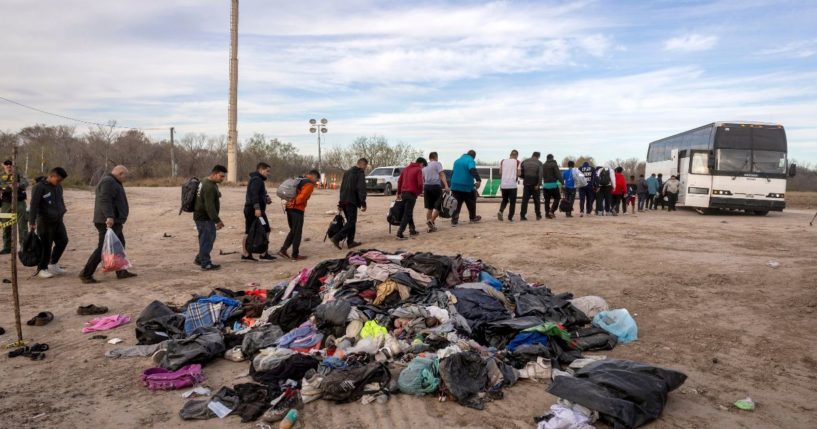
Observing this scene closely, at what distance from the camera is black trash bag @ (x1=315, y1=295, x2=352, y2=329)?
537 cm

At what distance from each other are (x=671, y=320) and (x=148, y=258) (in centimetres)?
915

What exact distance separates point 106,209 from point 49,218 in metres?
1.06

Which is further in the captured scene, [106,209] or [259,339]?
[106,209]

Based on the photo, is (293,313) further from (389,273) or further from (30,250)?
(30,250)

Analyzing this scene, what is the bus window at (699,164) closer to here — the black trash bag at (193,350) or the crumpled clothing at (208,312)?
the crumpled clothing at (208,312)

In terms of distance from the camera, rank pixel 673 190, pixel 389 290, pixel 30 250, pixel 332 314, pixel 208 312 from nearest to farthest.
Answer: pixel 332 314
pixel 389 290
pixel 208 312
pixel 30 250
pixel 673 190

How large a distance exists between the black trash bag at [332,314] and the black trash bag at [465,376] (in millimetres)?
1320

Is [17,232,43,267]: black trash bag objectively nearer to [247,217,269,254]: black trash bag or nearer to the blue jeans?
the blue jeans

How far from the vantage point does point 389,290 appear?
6.00 metres

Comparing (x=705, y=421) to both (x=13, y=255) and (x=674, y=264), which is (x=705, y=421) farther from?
(x=13, y=255)

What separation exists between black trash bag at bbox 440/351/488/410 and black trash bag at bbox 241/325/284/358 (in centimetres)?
183

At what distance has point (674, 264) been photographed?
8.69 meters

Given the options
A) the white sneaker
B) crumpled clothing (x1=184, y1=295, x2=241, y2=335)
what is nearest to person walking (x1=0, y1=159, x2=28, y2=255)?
the white sneaker

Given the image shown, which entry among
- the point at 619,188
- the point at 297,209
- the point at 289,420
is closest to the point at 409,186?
the point at 297,209
